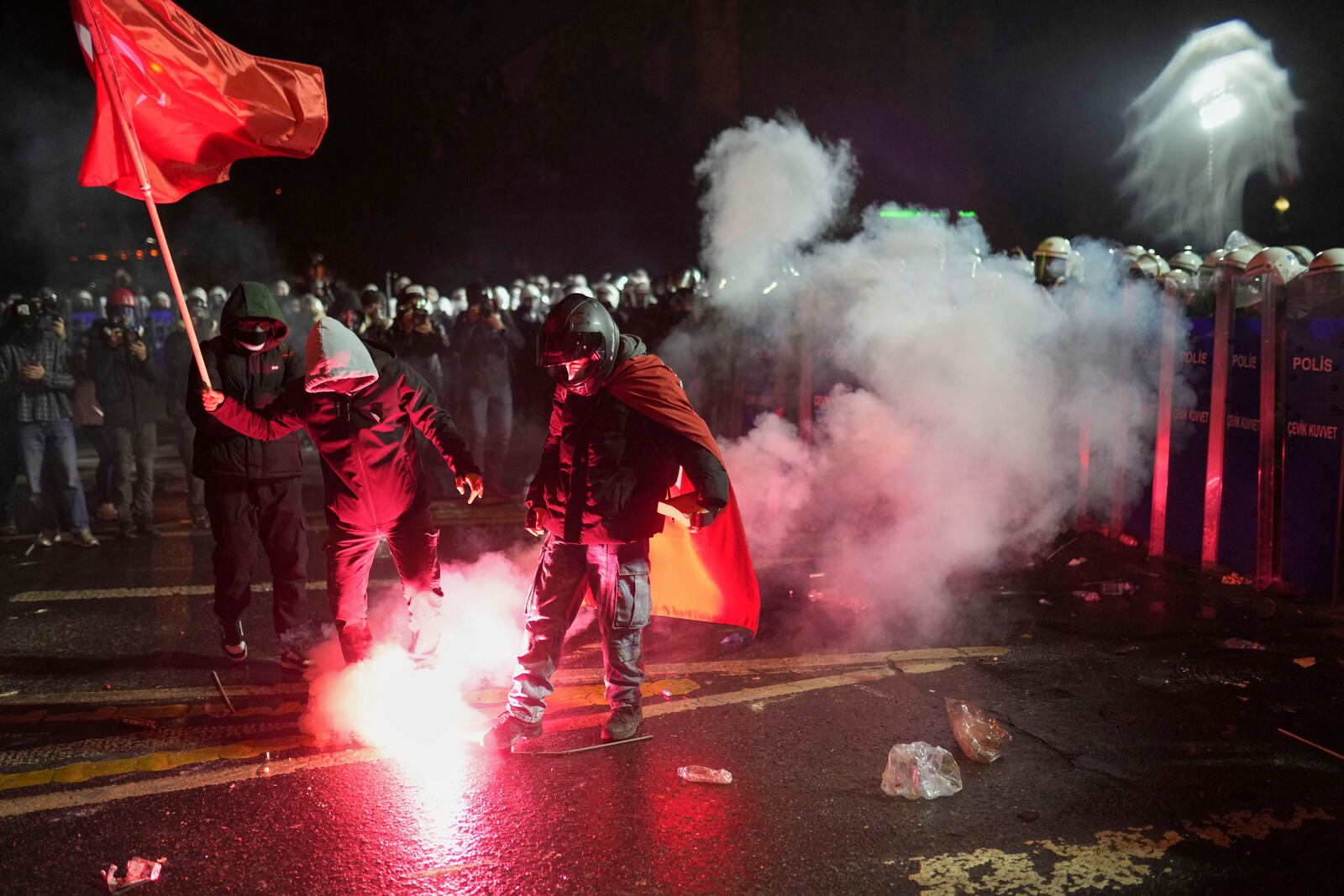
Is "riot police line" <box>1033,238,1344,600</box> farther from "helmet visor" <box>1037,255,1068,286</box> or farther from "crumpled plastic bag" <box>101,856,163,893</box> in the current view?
"crumpled plastic bag" <box>101,856,163,893</box>

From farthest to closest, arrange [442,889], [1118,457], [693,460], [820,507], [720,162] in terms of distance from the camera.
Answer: [720,162]
[820,507]
[1118,457]
[693,460]
[442,889]

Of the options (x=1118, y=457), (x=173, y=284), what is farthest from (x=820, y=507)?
(x=173, y=284)

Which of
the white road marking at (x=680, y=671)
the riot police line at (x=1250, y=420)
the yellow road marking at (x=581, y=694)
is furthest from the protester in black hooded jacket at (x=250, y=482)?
the riot police line at (x=1250, y=420)

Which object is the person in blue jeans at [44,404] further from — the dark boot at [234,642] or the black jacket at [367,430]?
the black jacket at [367,430]

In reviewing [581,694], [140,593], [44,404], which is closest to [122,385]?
[44,404]

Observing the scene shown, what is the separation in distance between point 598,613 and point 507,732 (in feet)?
2.15

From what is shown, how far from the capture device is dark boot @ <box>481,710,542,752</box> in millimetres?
4227

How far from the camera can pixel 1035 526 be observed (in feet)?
26.2

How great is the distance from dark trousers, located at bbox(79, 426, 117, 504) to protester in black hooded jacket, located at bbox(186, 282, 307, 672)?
13.5 ft

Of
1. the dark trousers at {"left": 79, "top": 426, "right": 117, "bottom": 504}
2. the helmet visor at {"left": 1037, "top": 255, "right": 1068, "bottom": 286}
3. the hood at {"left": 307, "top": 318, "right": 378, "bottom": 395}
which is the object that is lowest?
the dark trousers at {"left": 79, "top": 426, "right": 117, "bottom": 504}

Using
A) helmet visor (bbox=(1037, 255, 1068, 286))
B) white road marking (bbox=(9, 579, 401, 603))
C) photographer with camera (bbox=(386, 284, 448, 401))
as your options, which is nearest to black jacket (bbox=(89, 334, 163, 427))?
white road marking (bbox=(9, 579, 401, 603))

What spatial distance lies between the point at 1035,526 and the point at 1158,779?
13.9ft

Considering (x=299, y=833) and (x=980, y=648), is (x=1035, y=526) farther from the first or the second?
(x=299, y=833)

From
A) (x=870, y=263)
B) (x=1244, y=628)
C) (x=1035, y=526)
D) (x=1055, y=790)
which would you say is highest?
(x=870, y=263)
